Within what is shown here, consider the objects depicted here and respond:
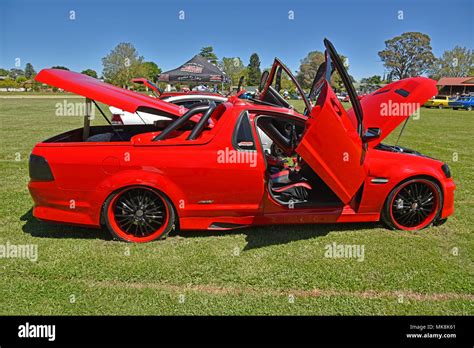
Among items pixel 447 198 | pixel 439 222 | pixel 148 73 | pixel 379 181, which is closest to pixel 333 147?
pixel 379 181

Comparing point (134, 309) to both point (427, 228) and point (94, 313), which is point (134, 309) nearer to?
point (94, 313)

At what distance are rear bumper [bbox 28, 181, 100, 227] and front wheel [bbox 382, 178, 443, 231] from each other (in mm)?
3382

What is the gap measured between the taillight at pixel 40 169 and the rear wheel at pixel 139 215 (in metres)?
0.69

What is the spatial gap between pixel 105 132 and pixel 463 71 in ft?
305

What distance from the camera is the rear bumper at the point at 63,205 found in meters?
3.69

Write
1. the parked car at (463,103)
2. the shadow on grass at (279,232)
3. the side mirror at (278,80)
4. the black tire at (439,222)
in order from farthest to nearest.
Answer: the parked car at (463,103) → the side mirror at (278,80) → the black tire at (439,222) → the shadow on grass at (279,232)

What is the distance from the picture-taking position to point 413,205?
4098 millimetres

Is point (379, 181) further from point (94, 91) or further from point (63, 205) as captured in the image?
point (63, 205)

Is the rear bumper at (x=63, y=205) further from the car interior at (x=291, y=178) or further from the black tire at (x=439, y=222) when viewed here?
the black tire at (x=439, y=222)

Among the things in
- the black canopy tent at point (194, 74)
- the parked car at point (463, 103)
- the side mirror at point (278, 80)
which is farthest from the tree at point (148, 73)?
the parked car at point (463, 103)

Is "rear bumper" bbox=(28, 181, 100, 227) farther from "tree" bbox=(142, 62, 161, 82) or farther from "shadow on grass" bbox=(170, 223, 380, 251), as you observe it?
"tree" bbox=(142, 62, 161, 82)

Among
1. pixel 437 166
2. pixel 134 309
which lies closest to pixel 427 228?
pixel 437 166

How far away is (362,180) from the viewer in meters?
3.69

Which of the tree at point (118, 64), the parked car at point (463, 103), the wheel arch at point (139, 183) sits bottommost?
the wheel arch at point (139, 183)
